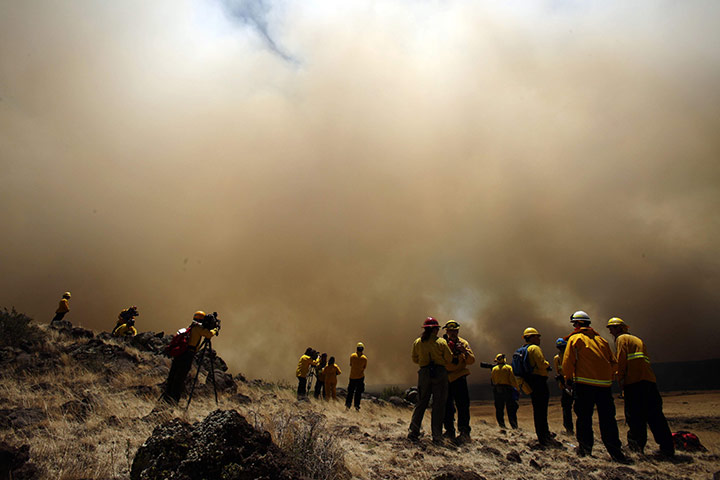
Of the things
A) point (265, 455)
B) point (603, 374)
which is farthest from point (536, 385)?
point (265, 455)

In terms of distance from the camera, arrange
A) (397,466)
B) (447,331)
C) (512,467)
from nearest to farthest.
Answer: (397,466)
(512,467)
(447,331)

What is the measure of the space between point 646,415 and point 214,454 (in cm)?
681

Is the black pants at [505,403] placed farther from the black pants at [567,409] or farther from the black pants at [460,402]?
the black pants at [460,402]

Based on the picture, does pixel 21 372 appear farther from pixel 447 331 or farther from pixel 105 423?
pixel 447 331

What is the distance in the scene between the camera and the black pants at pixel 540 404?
6.44 m

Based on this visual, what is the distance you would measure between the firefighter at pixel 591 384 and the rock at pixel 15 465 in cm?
668

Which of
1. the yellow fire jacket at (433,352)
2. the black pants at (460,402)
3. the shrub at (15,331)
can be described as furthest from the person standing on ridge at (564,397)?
the shrub at (15,331)

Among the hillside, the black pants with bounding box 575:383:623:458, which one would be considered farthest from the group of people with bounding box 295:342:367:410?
the black pants with bounding box 575:383:623:458

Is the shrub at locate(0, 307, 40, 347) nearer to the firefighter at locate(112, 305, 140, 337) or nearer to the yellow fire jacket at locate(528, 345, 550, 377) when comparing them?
the firefighter at locate(112, 305, 140, 337)

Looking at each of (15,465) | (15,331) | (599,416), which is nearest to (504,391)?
(599,416)

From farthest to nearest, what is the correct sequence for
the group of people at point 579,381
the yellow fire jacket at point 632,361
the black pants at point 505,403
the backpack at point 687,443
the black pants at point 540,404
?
the black pants at point 505,403
the backpack at point 687,443
the black pants at point 540,404
the yellow fire jacket at point 632,361
the group of people at point 579,381

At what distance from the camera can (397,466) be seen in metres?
4.42

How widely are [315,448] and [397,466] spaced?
1.30 meters

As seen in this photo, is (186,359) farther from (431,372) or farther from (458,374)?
(458,374)
